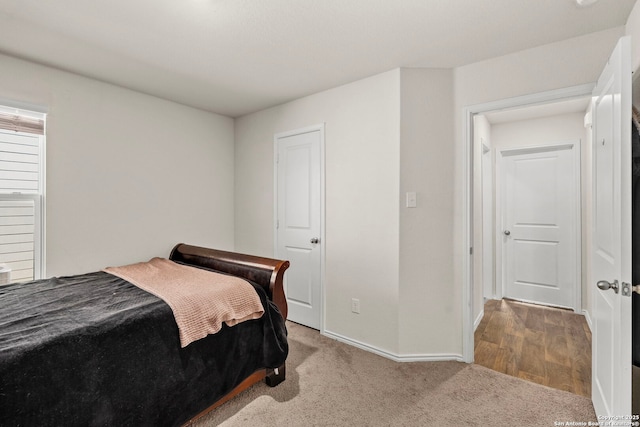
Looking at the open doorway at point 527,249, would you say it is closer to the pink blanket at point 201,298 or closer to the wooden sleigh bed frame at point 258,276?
the wooden sleigh bed frame at point 258,276

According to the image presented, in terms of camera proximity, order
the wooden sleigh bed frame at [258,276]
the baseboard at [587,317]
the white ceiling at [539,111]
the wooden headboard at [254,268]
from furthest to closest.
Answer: the white ceiling at [539,111], the baseboard at [587,317], the wooden headboard at [254,268], the wooden sleigh bed frame at [258,276]

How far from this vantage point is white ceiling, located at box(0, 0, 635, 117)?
5.77 feet

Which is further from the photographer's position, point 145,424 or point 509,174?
point 509,174

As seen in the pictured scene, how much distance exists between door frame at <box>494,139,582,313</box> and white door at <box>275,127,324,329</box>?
2721 millimetres

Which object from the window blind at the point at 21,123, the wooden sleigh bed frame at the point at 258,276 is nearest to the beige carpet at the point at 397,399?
the wooden sleigh bed frame at the point at 258,276

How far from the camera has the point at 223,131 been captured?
3.88 meters

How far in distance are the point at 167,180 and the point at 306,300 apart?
197 centimetres

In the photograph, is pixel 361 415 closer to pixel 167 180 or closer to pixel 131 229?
pixel 131 229

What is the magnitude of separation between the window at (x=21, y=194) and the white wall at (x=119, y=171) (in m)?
0.08

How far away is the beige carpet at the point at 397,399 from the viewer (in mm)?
1817

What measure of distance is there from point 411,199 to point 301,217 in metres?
1.23

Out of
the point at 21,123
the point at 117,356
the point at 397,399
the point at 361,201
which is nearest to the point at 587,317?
the point at 397,399

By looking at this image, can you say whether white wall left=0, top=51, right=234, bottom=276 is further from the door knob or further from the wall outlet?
the door knob

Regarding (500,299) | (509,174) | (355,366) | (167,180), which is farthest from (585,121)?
(167,180)
